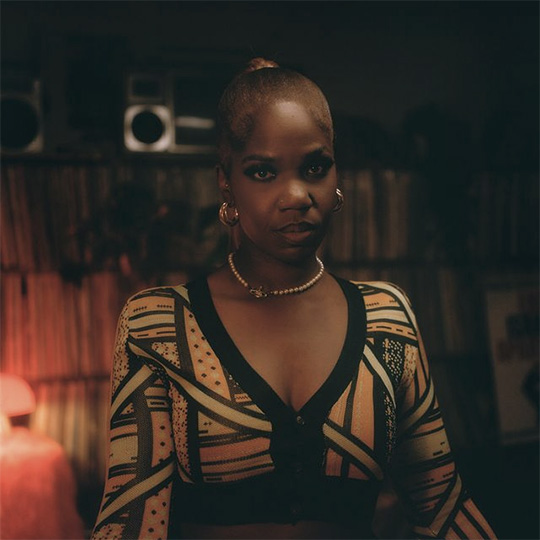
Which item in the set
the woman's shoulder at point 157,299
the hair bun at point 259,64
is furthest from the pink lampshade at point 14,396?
the hair bun at point 259,64

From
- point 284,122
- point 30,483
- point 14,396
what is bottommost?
point 30,483

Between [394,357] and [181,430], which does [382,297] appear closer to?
[394,357]

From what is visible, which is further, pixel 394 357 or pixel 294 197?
pixel 394 357

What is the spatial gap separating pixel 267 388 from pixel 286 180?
0.96 ft

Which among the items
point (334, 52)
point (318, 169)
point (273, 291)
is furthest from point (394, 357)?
point (334, 52)

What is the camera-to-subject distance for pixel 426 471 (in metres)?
1.01

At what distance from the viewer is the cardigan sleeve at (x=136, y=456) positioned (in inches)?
35.4

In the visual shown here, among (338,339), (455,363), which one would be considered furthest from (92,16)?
(338,339)

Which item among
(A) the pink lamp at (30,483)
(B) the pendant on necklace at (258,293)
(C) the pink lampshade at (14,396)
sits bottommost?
(A) the pink lamp at (30,483)

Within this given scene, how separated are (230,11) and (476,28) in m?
1.42

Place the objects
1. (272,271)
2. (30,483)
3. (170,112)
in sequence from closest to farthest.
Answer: (272,271)
(30,483)
(170,112)

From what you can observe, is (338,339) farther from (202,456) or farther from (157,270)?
(157,270)

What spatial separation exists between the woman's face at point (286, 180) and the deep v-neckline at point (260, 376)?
0.15 m

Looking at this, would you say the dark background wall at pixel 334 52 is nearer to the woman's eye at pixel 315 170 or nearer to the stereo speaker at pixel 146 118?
the stereo speaker at pixel 146 118
